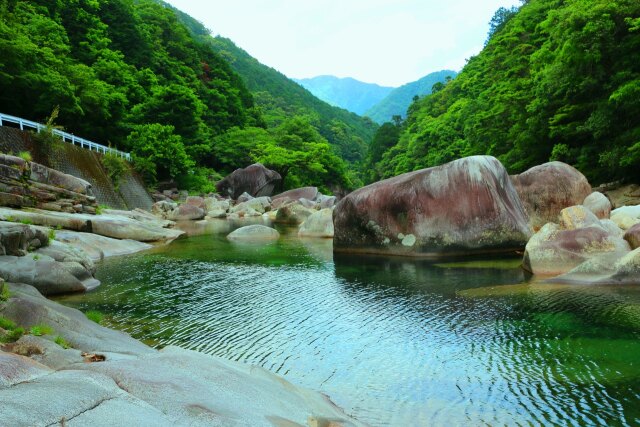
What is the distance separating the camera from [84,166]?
27.5m

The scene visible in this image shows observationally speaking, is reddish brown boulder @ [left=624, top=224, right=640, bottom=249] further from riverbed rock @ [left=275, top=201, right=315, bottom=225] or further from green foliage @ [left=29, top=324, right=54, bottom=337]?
riverbed rock @ [left=275, top=201, right=315, bottom=225]

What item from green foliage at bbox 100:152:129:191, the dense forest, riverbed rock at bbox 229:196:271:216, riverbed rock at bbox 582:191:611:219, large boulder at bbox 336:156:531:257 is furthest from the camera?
riverbed rock at bbox 229:196:271:216

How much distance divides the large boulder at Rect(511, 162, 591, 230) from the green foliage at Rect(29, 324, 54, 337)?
57.5ft

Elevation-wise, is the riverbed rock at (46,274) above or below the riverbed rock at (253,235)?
above

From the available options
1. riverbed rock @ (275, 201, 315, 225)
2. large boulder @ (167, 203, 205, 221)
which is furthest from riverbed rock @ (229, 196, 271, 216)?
riverbed rock @ (275, 201, 315, 225)

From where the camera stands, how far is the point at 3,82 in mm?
25422

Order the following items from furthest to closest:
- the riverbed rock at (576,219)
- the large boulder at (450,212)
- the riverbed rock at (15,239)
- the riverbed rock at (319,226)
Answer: the riverbed rock at (319,226) < the large boulder at (450,212) < the riverbed rock at (576,219) < the riverbed rock at (15,239)

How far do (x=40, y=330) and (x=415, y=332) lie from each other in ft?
18.8

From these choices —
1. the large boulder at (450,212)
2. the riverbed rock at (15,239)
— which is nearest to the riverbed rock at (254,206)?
the large boulder at (450,212)

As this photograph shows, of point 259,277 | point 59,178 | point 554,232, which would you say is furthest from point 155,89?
point 554,232

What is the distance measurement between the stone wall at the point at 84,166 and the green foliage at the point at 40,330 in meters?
19.0

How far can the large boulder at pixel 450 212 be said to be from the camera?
15852mm

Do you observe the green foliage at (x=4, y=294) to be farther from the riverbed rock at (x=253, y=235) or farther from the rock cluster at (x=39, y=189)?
the riverbed rock at (x=253, y=235)

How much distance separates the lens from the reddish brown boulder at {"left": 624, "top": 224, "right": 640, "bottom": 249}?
11.3 m
